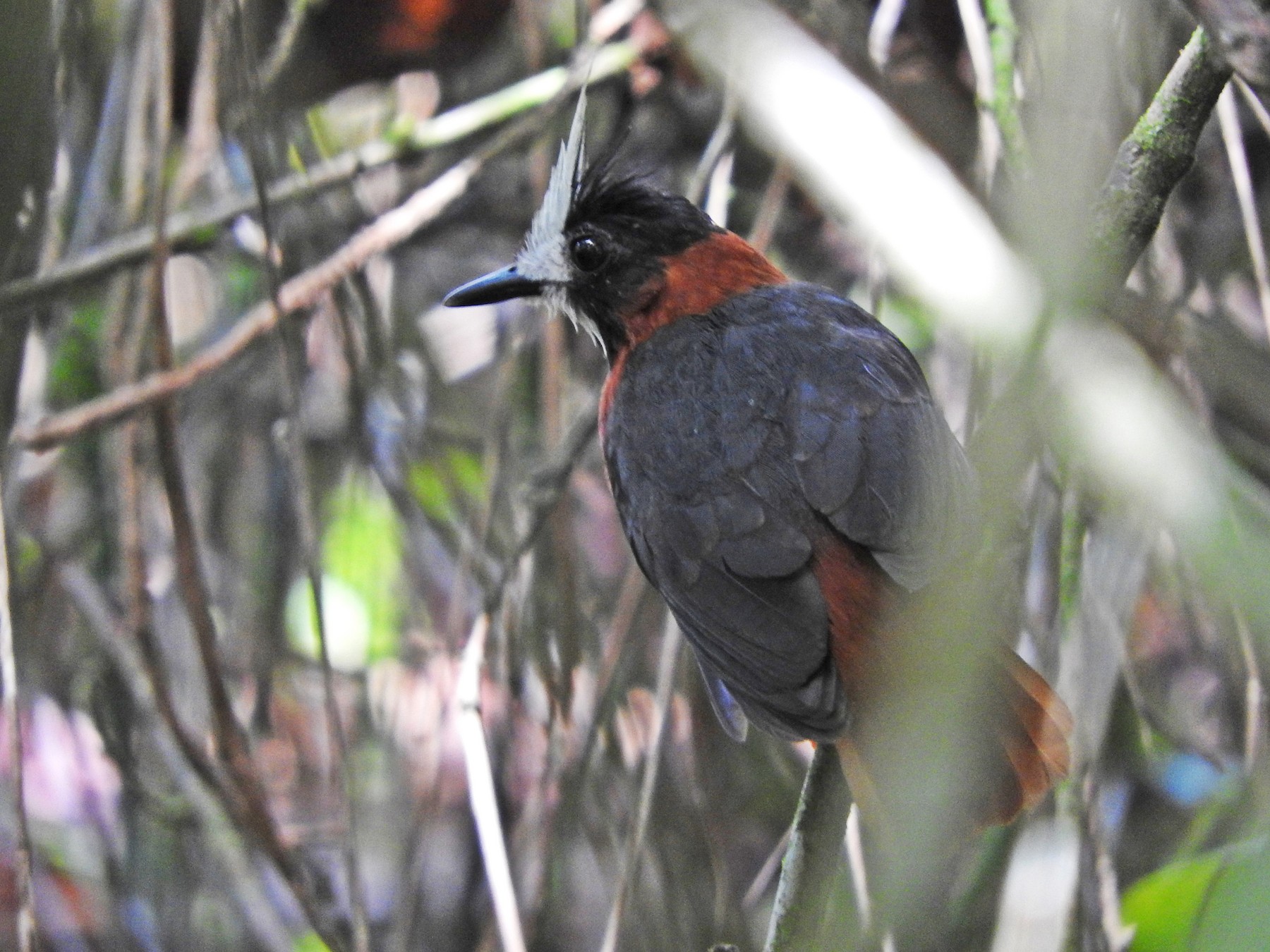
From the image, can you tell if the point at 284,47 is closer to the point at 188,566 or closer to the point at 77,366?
the point at 188,566

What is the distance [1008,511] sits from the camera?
1.11 meters

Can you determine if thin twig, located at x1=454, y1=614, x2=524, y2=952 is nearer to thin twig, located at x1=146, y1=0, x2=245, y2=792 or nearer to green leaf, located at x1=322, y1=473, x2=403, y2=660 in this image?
thin twig, located at x1=146, y1=0, x2=245, y2=792

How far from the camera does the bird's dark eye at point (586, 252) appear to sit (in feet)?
8.66

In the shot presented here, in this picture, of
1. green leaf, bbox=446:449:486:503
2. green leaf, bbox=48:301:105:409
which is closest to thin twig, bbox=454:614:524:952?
green leaf, bbox=446:449:486:503

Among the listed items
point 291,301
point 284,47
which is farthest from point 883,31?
point 291,301

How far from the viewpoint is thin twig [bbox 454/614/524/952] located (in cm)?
212

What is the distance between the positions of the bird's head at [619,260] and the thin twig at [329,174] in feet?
1.47

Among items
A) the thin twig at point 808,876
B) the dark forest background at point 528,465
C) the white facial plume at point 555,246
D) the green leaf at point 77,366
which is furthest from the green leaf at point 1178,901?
the green leaf at point 77,366

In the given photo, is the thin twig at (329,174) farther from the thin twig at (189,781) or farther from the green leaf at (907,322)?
the green leaf at (907,322)

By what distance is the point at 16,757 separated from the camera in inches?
83.4

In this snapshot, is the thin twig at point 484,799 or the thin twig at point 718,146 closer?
the thin twig at point 484,799

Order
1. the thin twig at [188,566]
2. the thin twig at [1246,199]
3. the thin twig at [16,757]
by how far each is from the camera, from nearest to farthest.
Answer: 1. the thin twig at [16,757]
2. the thin twig at [1246,199]
3. the thin twig at [188,566]

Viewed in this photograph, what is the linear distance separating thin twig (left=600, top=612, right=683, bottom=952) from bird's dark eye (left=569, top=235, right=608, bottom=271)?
0.74 meters

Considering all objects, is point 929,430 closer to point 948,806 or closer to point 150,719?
point 948,806
